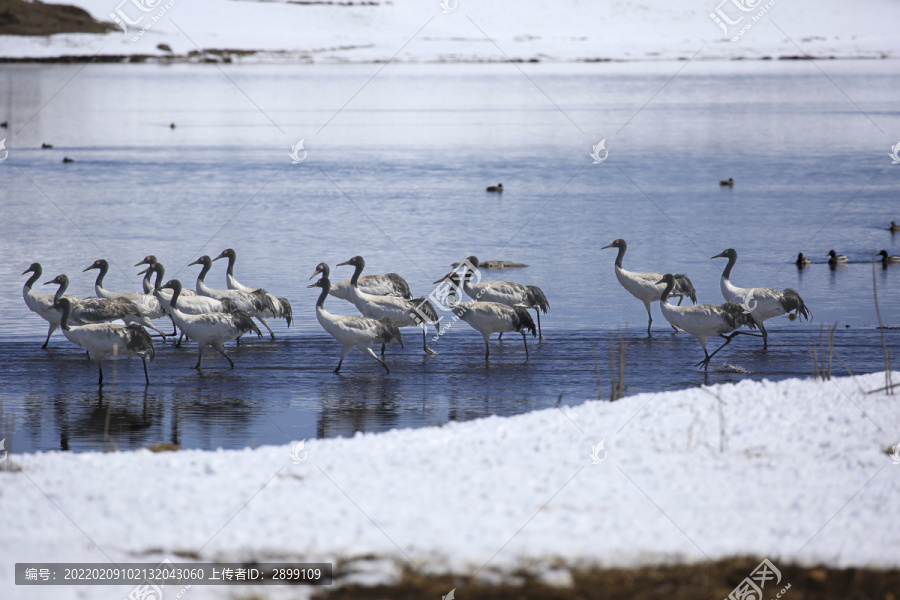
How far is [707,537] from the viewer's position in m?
5.80

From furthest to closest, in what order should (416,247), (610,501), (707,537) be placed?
(416,247), (610,501), (707,537)

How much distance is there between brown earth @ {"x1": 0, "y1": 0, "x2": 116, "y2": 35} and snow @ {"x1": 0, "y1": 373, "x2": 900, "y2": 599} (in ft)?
428

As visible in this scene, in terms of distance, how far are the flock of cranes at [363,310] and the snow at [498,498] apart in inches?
178

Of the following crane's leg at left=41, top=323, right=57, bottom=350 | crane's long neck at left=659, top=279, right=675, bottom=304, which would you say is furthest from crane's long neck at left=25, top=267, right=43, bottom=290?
crane's long neck at left=659, top=279, right=675, bottom=304

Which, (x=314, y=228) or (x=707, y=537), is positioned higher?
(x=314, y=228)

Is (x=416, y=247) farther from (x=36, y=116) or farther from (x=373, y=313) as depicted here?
(x=36, y=116)

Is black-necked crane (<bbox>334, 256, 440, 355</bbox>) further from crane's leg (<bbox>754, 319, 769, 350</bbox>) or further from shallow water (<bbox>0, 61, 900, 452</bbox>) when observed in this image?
crane's leg (<bbox>754, 319, 769, 350</bbox>)

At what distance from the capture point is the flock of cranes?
12468 mm

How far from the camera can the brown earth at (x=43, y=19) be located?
124312 millimetres

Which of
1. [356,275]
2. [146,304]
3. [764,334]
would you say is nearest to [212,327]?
[146,304]

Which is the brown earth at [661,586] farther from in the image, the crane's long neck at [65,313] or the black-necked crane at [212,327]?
the crane's long neck at [65,313]

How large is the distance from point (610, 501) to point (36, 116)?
5352 cm

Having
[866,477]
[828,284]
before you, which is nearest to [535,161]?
[828,284]

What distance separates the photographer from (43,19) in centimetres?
12738
